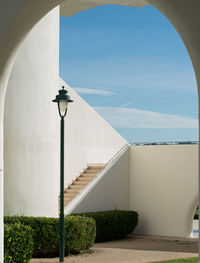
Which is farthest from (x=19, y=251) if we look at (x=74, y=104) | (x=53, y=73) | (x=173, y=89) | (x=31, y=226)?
(x=173, y=89)

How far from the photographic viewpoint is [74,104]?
21.0 m

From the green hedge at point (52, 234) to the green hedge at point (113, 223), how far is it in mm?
3784

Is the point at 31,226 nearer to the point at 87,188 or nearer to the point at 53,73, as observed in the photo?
the point at 53,73

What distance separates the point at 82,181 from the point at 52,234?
7.55 meters

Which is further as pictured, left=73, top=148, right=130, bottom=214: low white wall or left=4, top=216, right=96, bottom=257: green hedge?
left=73, top=148, right=130, bottom=214: low white wall

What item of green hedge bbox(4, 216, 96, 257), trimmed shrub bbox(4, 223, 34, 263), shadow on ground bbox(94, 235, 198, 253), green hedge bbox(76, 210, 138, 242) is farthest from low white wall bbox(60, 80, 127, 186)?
trimmed shrub bbox(4, 223, 34, 263)

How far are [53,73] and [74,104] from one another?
740cm

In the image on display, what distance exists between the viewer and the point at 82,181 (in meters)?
20.1

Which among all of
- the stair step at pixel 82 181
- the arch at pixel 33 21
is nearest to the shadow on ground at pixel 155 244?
the stair step at pixel 82 181

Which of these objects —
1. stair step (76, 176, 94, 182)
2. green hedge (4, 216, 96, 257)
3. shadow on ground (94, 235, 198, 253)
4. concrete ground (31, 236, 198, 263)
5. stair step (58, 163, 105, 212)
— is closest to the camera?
green hedge (4, 216, 96, 257)

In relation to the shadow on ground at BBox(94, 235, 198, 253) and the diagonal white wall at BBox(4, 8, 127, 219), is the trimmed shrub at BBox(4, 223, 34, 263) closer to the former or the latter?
the diagonal white wall at BBox(4, 8, 127, 219)

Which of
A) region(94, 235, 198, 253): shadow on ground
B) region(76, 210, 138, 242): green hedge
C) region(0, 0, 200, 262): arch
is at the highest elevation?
region(0, 0, 200, 262): arch

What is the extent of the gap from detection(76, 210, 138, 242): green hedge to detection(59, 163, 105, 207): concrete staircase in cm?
118

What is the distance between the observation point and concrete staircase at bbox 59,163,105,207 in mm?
18708
